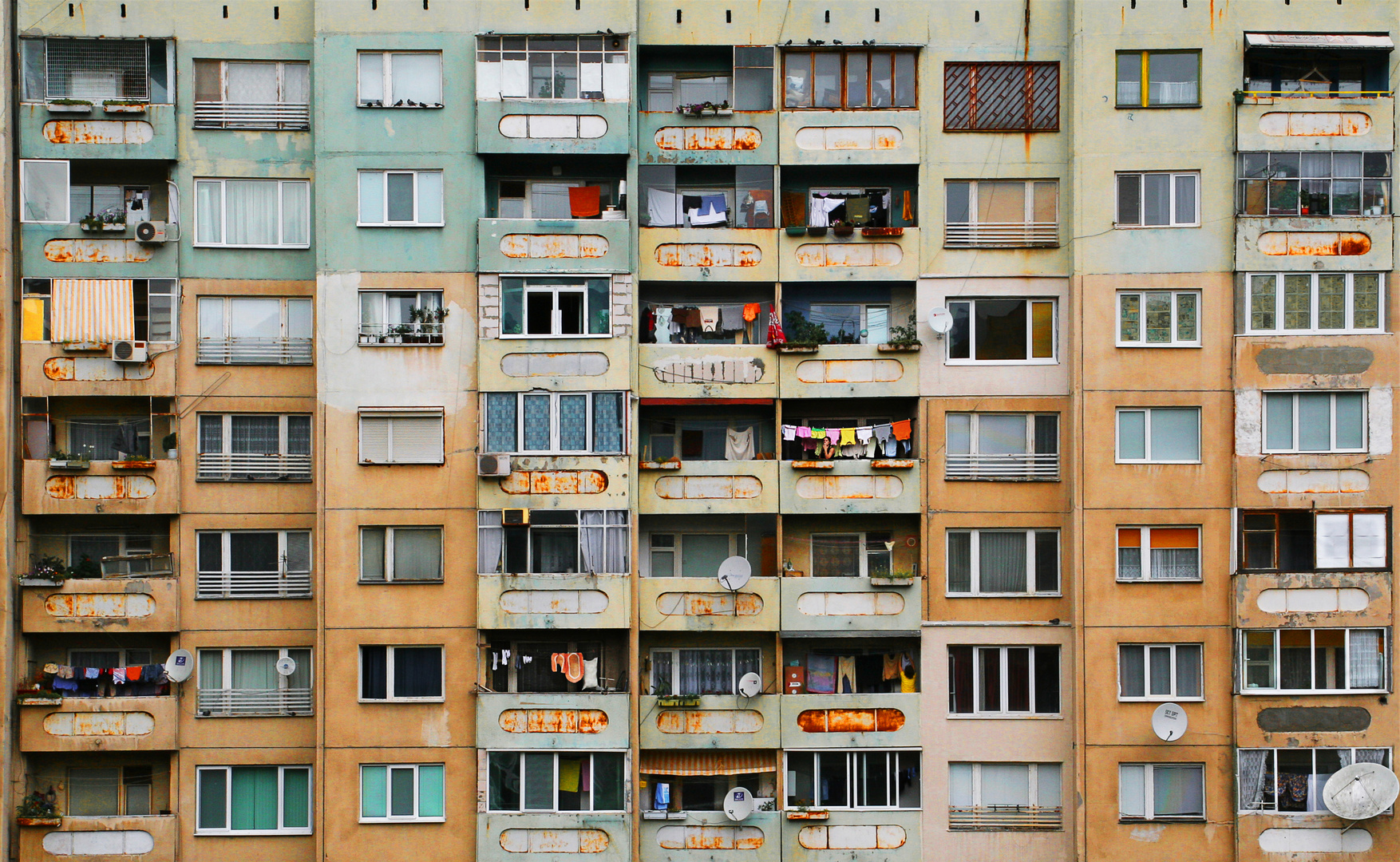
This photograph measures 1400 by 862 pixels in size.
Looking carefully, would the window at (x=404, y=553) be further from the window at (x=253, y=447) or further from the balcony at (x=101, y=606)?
the balcony at (x=101, y=606)

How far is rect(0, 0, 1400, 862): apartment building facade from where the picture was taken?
73.7 feet

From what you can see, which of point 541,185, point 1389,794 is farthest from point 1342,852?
point 541,185

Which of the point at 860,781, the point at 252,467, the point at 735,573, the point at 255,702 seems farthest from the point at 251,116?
the point at 860,781

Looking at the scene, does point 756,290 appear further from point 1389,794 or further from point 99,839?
point 99,839

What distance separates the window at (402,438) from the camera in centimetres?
2267

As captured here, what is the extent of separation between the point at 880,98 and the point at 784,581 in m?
10.5

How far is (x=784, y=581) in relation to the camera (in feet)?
76.1

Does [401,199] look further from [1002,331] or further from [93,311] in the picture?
[1002,331]

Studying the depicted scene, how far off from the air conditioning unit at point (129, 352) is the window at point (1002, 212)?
16.8m

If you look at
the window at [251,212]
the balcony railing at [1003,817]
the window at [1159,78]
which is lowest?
the balcony railing at [1003,817]

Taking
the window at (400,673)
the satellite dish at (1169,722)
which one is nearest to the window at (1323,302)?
the satellite dish at (1169,722)

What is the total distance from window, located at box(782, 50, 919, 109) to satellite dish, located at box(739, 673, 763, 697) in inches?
478

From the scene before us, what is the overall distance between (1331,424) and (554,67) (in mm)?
17309

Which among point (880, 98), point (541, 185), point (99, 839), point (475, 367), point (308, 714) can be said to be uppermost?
point (880, 98)
